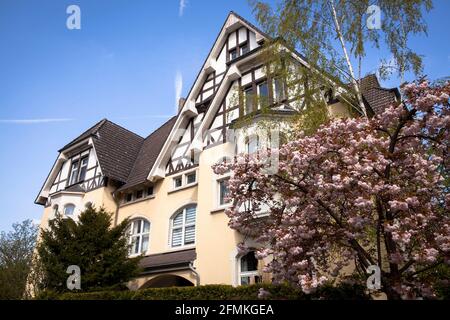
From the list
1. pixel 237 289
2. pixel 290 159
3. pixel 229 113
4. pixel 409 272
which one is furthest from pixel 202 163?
pixel 409 272

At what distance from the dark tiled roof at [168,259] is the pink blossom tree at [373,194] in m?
8.11

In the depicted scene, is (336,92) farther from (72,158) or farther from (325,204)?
(72,158)

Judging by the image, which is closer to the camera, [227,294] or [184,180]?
[227,294]

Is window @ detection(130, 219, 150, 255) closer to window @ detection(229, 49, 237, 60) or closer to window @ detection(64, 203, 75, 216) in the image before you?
window @ detection(64, 203, 75, 216)

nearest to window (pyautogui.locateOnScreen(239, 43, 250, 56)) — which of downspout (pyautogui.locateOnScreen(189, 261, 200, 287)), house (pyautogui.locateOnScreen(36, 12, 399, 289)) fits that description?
house (pyautogui.locateOnScreen(36, 12, 399, 289))

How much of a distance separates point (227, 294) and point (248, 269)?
297cm

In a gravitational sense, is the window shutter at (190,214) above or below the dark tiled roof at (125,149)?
below

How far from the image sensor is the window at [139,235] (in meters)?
18.1

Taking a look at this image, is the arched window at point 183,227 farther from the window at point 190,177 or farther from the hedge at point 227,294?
the hedge at point 227,294

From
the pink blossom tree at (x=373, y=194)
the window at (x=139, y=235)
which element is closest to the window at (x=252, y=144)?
the pink blossom tree at (x=373, y=194)

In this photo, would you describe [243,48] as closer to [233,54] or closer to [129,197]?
[233,54]

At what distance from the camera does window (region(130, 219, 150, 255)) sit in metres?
18.1

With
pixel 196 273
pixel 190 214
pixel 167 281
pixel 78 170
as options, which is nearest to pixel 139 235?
pixel 167 281

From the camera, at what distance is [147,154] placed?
2106cm
